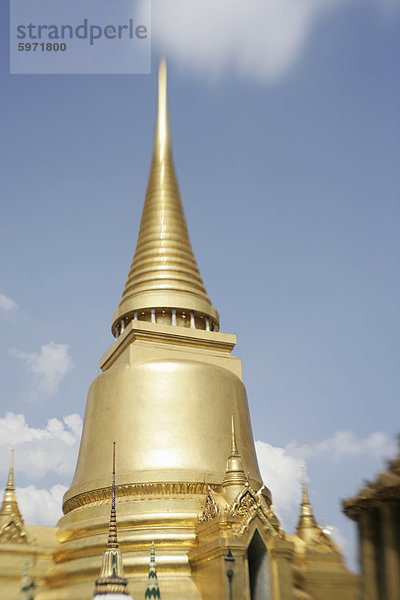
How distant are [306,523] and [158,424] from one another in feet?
19.5

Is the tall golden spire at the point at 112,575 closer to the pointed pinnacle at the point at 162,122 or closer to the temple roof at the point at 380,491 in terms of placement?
the temple roof at the point at 380,491

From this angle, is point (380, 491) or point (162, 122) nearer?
point (380, 491)

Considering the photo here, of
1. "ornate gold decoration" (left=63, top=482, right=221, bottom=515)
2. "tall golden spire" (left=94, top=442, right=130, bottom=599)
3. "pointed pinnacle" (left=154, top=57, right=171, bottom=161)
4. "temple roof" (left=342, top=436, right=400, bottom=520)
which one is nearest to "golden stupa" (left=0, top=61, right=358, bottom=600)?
"ornate gold decoration" (left=63, top=482, right=221, bottom=515)

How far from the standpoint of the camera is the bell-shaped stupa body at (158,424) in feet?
69.4

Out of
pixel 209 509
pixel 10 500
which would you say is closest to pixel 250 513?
Answer: pixel 209 509

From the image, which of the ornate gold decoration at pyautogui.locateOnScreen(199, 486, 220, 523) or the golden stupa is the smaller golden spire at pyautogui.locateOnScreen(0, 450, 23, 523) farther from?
the ornate gold decoration at pyautogui.locateOnScreen(199, 486, 220, 523)

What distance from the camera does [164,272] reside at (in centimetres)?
2780

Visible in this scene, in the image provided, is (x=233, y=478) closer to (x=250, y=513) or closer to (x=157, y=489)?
(x=250, y=513)

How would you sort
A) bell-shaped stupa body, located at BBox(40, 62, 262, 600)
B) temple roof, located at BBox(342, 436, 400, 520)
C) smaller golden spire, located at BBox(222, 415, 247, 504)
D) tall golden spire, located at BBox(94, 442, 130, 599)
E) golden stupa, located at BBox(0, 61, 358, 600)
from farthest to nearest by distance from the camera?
bell-shaped stupa body, located at BBox(40, 62, 262, 600) → smaller golden spire, located at BBox(222, 415, 247, 504) → golden stupa, located at BBox(0, 61, 358, 600) → tall golden spire, located at BBox(94, 442, 130, 599) → temple roof, located at BBox(342, 436, 400, 520)

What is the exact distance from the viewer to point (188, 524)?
2130cm

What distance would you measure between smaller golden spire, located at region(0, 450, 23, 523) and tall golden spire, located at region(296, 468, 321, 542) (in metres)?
8.96

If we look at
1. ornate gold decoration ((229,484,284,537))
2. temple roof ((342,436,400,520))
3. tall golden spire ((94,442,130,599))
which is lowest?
tall golden spire ((94,442,130,599))

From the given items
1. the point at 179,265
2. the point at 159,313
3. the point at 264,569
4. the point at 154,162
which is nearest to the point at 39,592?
the point at 264,569

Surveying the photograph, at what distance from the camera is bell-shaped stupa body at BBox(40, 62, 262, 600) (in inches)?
832
